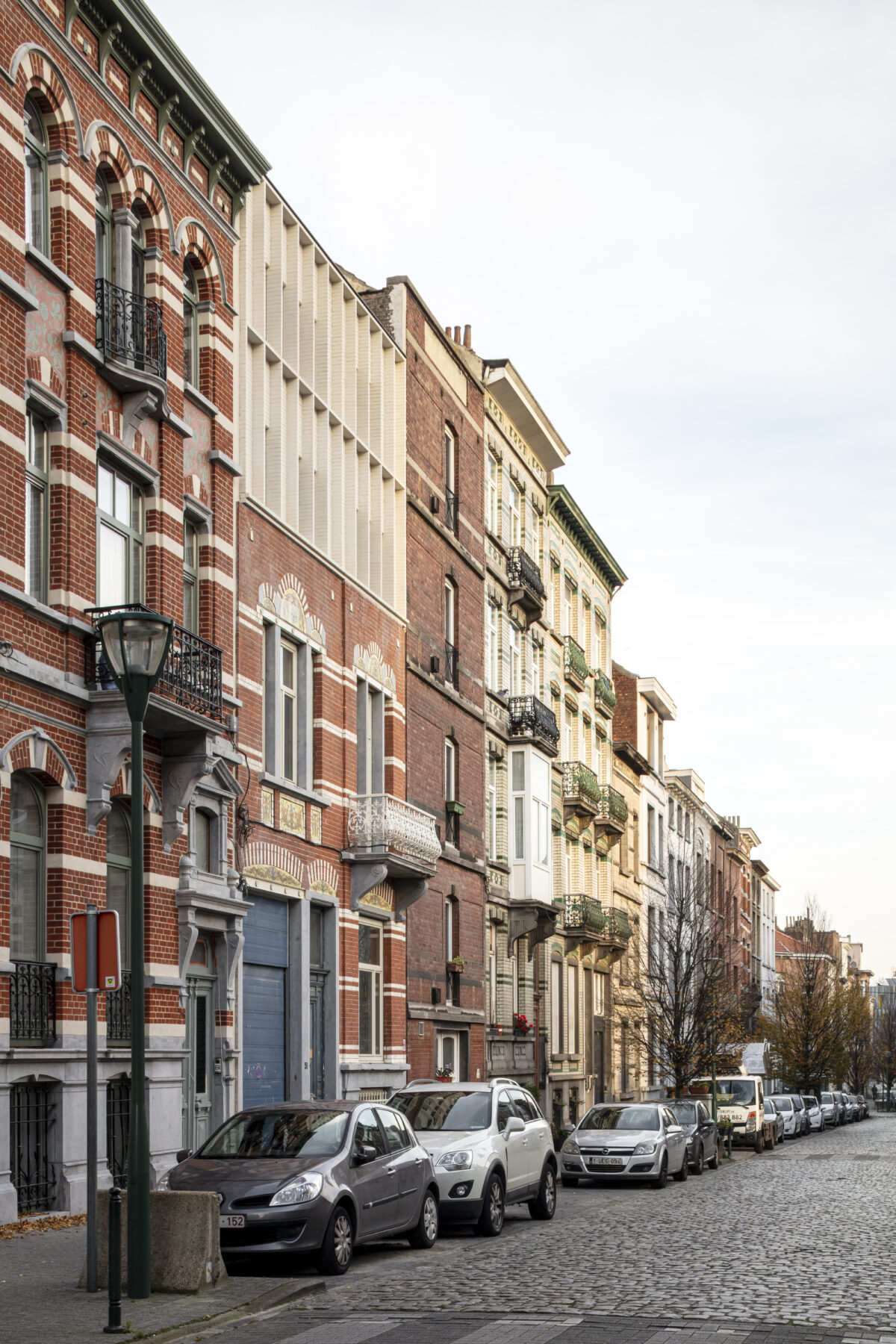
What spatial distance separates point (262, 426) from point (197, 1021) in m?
9.24

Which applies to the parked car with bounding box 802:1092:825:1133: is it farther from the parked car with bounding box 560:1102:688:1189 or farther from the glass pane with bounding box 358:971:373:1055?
the glass pane with bounding box 358:971:373:1055

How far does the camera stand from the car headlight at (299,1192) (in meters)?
14.7

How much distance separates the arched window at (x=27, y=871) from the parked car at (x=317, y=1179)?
11.2 ft

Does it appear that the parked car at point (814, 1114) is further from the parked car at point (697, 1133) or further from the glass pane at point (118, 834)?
the glass pane at point (118, 834)

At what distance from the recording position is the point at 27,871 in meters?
19.0

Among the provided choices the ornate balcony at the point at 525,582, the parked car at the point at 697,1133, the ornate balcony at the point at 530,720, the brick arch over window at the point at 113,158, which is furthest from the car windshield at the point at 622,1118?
the brick arch over window at the point at 113,158

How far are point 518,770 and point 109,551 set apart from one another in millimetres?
21584

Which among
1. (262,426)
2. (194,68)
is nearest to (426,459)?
(262,426)

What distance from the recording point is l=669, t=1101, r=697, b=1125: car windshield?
111ft

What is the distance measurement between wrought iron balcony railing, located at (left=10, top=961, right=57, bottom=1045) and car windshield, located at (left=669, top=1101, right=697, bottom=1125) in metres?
17.9

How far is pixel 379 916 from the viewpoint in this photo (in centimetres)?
3103

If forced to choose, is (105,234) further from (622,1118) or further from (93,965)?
(622,1118)

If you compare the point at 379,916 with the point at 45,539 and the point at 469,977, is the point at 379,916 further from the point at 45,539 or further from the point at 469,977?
the point at 45,539

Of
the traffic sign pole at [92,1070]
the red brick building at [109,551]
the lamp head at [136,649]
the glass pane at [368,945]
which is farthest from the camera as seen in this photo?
the glass pane at [368,945]
